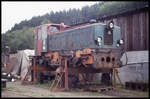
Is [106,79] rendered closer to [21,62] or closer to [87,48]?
[87,48]

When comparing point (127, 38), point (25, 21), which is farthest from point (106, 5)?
point (25, 21)

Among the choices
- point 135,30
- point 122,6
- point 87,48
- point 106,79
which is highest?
point 122,6

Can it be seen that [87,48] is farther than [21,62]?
No

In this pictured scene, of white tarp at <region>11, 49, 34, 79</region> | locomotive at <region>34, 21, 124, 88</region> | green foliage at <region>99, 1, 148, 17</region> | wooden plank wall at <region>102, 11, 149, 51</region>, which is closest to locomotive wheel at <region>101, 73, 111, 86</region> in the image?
locomotive at <region>34, 21, 124, 88</region>

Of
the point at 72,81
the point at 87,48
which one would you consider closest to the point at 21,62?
Answer: the point at 72,81

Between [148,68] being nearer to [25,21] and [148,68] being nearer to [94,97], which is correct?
[94,97]

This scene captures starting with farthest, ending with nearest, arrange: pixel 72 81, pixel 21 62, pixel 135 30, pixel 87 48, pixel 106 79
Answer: pixel 21 62 < pixel 135 30 < pixel 106 79 < pixel 72 81 < pixel 87 48

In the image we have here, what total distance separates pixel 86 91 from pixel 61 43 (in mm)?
3468

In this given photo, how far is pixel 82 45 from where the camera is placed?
1235 cm

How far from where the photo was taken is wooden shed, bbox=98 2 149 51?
45.8 feet

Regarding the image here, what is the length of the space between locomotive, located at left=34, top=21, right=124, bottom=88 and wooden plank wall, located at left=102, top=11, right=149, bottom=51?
195 cm

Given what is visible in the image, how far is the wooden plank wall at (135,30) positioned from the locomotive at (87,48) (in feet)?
6.40

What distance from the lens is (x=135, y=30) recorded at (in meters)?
14.6

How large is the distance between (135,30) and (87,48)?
4392 mm
